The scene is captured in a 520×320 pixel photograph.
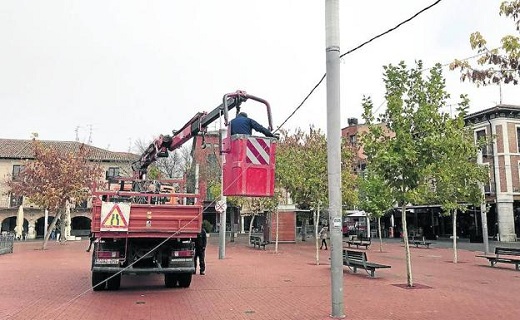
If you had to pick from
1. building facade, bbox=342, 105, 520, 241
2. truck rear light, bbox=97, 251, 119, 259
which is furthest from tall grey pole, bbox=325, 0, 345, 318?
building facade, bbox=342, 105, 520, 241

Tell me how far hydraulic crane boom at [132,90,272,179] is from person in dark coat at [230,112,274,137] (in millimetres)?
546

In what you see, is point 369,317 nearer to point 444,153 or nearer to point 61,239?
point 444,153

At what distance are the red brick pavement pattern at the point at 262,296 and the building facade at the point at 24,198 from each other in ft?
124

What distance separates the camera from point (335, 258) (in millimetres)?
7863

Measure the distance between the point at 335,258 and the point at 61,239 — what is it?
116ft

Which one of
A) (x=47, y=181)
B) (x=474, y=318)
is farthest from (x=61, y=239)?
(x=474, y=318)

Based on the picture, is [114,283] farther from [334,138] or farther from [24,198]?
[24,198]

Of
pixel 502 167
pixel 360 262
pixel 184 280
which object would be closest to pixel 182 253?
pixel 184 280

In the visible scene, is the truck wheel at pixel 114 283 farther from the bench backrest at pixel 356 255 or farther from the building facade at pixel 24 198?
the building facade at pixel 24 198

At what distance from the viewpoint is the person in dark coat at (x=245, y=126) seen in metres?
7.11

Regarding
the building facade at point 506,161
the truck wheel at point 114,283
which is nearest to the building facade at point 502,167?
the building facade at point 506,161

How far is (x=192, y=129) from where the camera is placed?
37.1 ft

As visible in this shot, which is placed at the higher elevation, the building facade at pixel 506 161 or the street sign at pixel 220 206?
the building facade at pixel 506 161

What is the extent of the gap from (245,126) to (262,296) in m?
A: 5.21
